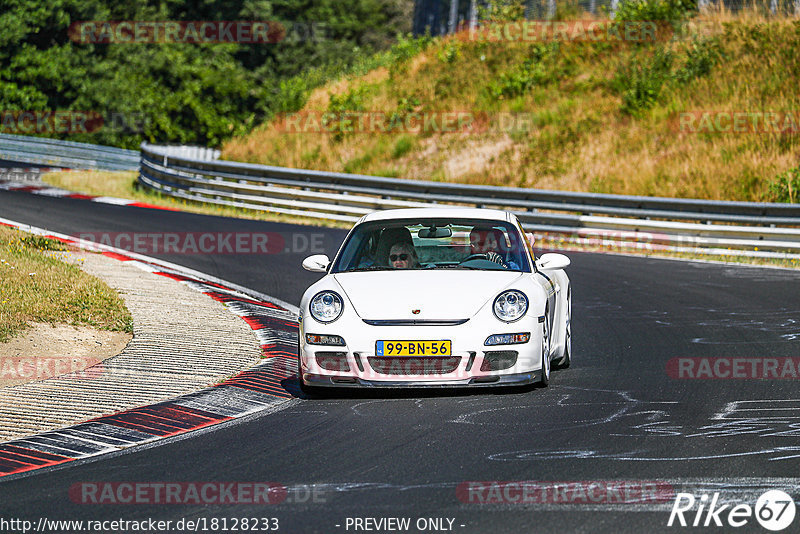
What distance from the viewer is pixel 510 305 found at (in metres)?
8.34

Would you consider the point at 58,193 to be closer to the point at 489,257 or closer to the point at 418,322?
the point at 489,257

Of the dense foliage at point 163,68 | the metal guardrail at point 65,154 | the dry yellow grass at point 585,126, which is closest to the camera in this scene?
the dry yellow grass at point 585,126

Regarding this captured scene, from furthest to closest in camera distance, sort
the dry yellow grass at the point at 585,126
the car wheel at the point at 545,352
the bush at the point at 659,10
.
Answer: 1. the bush at the point at 659,10
2. the dry yellow grass at the point at 585,126
3. the car wheel at the point at 545,352

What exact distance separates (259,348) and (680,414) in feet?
14.2

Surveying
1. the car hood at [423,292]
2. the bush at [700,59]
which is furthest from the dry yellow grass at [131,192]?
the car hood at [423,292]

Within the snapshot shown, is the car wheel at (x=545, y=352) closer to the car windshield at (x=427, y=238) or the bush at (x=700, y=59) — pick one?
the car windshield at (x=427, y=238)

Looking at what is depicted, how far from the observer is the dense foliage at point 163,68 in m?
44.2

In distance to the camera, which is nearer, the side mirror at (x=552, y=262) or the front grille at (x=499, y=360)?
the front grille at (x=499, y=360)

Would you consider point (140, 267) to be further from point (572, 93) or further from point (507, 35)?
point (507, 35)

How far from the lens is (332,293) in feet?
27.9

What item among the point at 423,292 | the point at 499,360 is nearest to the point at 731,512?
the point at 499,360

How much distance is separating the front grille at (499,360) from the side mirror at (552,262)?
1199mm

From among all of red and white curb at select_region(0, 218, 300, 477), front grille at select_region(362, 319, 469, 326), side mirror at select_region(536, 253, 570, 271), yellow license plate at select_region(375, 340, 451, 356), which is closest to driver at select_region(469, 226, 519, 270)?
side mirror at select_region(536, 253, 570, 271)

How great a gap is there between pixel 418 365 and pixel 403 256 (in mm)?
1392
